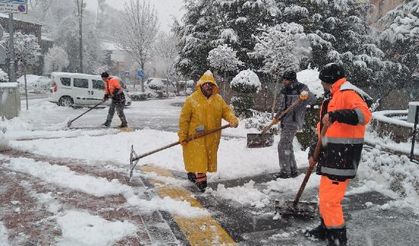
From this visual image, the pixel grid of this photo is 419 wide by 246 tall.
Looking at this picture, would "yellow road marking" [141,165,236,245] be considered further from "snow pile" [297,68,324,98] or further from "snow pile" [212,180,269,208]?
"snow pile" [297,68,324,98]

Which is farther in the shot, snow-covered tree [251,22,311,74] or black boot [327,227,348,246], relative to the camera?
snow-covered tree [251,22,311,74]

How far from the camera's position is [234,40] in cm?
1948

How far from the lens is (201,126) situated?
18.6 feet

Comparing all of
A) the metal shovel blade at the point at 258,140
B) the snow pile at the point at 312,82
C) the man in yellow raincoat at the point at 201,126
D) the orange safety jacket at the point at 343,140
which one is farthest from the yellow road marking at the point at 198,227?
the snow pile at the point at 312,82

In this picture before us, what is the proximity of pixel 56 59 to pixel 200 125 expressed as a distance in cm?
4495

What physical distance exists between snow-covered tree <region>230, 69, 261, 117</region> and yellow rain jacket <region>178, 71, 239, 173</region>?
7747 mm

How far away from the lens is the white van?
18.8 metres

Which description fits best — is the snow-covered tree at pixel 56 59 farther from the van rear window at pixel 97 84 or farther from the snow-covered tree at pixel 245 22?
the snow-covered tree at pixel 245 22

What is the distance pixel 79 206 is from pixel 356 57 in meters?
17.8

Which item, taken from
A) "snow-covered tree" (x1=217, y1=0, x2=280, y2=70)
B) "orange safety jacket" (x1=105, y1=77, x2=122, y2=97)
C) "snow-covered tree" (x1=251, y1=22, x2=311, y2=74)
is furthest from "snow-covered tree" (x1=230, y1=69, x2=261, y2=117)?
"snow-covered tree" (x1=217, y1=0, x2=280, y2=70)

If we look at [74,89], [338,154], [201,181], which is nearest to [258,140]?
[201,181]

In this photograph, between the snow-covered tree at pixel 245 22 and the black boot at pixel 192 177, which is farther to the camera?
the snow-covered tree at pixel 245 22

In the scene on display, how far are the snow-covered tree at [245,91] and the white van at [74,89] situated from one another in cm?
851

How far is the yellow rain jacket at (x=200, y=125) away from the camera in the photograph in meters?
5.68
